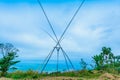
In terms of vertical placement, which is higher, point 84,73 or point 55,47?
point 55,47

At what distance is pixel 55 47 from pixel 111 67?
15.1 feet

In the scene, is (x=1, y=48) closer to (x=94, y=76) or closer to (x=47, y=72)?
(x=47, y=72)

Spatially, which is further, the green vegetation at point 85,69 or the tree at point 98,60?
the tree at point 98,60

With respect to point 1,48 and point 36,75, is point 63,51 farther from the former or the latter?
point 1,48

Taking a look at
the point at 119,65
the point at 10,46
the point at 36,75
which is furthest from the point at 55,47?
the point at 119,65

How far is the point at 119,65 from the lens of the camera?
64.2ft

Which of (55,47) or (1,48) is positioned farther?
(1,48)

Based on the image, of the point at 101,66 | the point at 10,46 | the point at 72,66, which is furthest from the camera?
the point at 101,66

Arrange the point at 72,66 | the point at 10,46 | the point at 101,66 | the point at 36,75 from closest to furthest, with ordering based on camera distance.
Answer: the point at 36,75
the point at 72,66
the point at 10,46
the point at 101,66

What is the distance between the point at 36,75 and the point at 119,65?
6821 millimetres

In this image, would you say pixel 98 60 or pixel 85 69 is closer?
pixel 85 69

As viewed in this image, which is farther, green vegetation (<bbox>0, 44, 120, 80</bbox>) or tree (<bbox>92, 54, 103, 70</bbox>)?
tree (<bbox>92, 54, 103, 70</bbox>)

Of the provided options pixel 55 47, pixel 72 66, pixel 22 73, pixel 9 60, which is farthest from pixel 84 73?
pixel 9 60

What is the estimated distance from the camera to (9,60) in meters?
17.2
